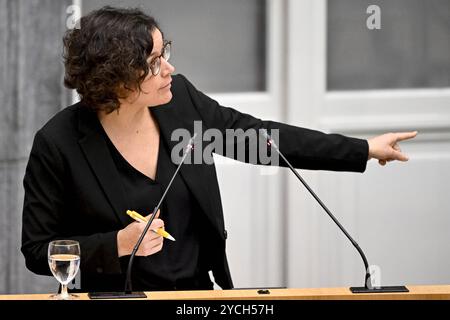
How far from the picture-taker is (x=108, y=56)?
9.36 ft

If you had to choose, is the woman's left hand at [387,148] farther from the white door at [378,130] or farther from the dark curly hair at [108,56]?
the white door at [378,130]

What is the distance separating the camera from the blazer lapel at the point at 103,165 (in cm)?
286

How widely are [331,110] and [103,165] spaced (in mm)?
1546

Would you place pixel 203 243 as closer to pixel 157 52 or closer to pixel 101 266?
pixel 101 266

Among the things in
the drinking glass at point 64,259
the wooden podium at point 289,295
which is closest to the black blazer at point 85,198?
the drinking glass at point 64,259

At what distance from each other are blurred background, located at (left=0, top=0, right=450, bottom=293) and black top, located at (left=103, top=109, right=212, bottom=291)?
1190 mm

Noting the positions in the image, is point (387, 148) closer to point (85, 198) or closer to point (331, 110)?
point (85, 198)

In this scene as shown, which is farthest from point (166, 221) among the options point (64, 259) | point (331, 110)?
point (331, 110)

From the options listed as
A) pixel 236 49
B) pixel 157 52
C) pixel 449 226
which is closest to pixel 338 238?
pixel 449 226

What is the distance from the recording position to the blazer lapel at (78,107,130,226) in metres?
2.86

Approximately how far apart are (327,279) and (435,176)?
626 millimetres

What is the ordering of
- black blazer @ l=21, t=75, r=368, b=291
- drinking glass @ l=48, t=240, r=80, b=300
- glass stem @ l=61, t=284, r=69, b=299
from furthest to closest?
black blazer @ l=21, t=75, r=368, b=291 < drinking glass @ l=48, t=240, r=80, b=300 < glass stem @ l=61, t=284, r=69, b=299

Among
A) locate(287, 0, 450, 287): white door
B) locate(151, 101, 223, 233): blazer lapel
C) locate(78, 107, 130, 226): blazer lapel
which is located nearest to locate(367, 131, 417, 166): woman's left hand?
locate(151, 101, 223, 233): blazer lapel

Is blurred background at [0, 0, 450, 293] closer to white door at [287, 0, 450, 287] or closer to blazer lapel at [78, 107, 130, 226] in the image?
white door at [287, 0, 450, 287]
